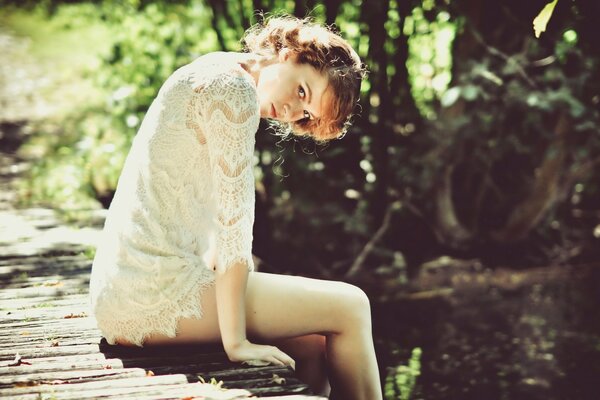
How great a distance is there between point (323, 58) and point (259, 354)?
1066mm

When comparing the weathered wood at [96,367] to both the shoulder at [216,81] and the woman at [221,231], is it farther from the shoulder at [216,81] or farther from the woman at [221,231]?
the shoulder at [216,81]

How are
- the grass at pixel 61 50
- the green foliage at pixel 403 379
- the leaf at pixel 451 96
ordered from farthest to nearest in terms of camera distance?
the grass at pixel 61 50, the leaf at pixel 451 96, the green foliage at pixel 403 379

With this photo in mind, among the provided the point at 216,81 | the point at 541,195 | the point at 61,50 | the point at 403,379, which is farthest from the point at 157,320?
the point at 61,50

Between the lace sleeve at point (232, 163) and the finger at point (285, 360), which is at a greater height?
the lace sleeve at point (232, 163)

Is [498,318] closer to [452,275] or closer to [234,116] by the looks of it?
[452,275]

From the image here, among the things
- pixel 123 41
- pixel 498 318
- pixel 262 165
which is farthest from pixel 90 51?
pixel 498 318

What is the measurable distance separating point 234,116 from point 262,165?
436 centimetres

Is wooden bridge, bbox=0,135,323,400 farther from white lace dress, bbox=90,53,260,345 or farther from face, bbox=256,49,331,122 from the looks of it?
face, bbox=256,49,331,122

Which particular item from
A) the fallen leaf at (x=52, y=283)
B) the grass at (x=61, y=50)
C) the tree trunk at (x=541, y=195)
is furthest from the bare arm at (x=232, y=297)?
the grass at (x=61, y=50)

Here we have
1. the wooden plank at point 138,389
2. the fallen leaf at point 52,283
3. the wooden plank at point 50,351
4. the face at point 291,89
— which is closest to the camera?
the wooden plank at point 138,389

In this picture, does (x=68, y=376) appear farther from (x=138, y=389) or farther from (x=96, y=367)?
(x=138, y=389)

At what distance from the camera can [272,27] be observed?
9.55 ft

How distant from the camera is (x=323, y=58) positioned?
108 inches

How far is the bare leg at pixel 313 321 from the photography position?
2666 millimetres
